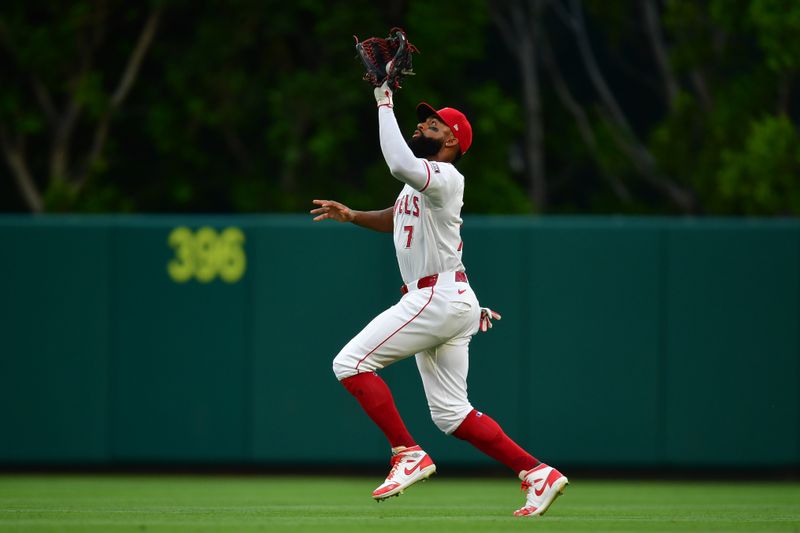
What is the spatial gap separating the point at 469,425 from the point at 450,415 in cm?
12

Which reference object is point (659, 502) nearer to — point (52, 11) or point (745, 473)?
point (745, 473)

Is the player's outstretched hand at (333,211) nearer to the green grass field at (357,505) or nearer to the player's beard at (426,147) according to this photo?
the player's beard at (426,147)

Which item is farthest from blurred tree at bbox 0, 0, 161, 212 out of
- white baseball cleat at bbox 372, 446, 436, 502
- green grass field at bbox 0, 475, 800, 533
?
white baseball cleat at bbox 372, 446, 436, 502

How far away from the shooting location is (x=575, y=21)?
658 inches

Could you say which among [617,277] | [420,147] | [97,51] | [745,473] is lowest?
[745,473]

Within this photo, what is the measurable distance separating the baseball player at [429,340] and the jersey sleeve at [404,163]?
1 cm

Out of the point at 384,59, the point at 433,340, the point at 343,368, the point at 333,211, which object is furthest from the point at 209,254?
the point at 384,59

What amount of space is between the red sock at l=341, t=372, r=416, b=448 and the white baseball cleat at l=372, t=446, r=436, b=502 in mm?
72

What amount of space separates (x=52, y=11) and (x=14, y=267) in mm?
4849

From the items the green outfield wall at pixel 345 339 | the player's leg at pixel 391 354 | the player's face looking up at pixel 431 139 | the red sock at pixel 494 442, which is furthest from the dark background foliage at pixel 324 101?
the player's leg at pixel 391 354

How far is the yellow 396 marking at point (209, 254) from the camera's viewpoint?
11609 mm

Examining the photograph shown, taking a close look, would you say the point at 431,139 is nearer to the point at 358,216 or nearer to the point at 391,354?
the point at 358,216

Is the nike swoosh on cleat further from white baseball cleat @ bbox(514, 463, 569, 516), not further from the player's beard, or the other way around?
the player's beard

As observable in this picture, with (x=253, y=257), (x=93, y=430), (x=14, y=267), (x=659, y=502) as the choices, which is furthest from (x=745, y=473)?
(x=14, y=267)
